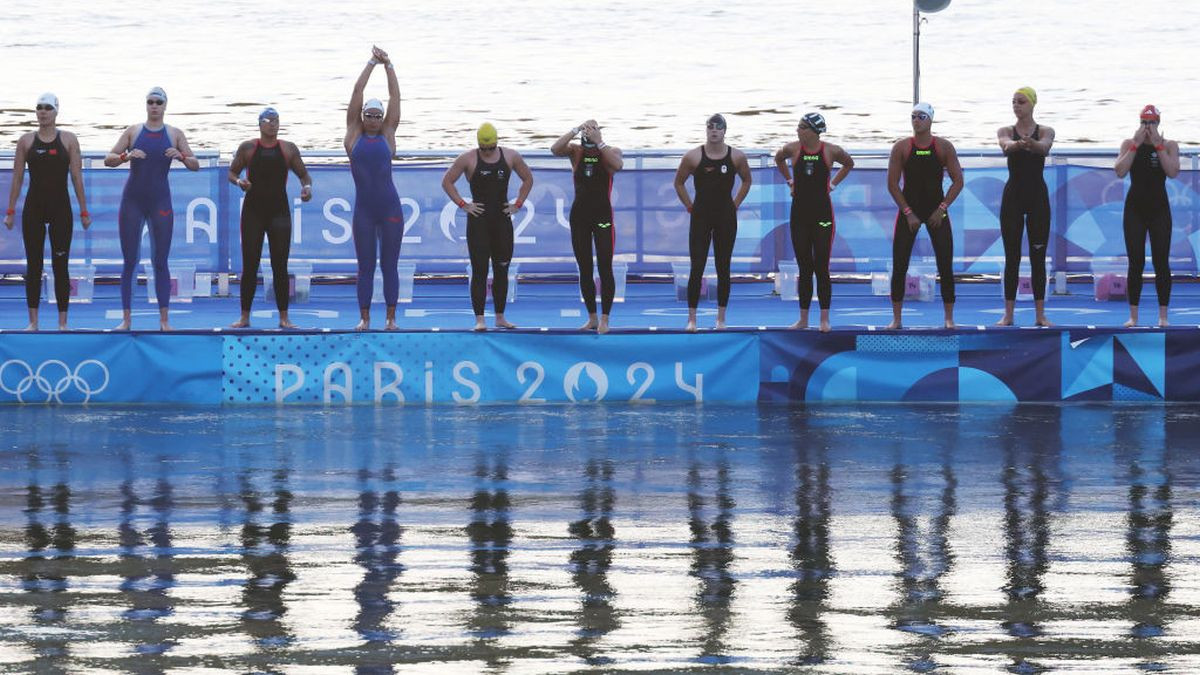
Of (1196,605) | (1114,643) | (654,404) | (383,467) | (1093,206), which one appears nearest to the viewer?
(1114,643)

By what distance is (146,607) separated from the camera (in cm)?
695

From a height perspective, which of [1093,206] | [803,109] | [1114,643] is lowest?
[1114,643]

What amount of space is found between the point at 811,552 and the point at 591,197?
618 cm

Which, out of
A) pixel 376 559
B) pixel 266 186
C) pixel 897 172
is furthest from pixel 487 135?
pixel 376 559

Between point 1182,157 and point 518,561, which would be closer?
point 518,561

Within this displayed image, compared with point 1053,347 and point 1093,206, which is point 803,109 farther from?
point 1053,347

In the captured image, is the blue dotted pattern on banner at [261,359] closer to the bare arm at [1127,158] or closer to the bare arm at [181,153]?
the bare arm at [181,153]

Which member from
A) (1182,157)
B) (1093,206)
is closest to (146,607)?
(1093,206)

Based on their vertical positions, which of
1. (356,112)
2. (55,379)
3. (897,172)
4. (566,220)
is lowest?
(55,379)

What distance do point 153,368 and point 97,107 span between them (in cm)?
4979

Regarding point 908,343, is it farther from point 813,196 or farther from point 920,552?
point 920,552

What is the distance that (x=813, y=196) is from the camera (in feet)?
45.4

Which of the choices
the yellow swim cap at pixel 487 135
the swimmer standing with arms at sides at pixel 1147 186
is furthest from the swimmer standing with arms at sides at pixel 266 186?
the swimmer standing with arms at sides at pixel 1147 186

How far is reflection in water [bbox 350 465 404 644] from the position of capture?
6.71m
